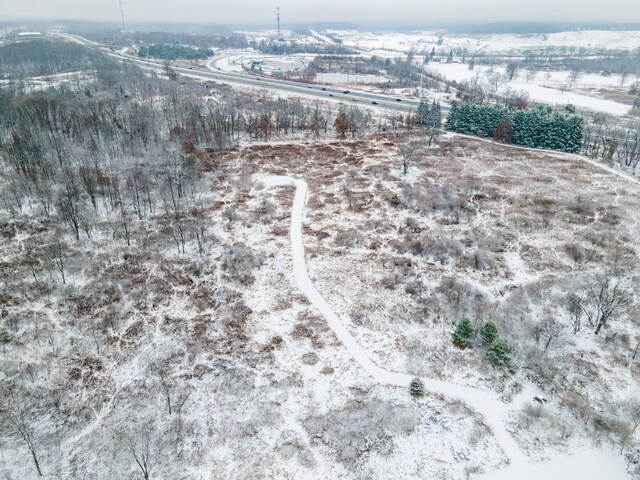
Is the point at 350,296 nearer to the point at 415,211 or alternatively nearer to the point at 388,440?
the point at 388,440

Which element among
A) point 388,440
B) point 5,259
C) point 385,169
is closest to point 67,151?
point 5,259

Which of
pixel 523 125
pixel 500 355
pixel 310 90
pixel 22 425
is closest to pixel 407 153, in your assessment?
pixel 523 125

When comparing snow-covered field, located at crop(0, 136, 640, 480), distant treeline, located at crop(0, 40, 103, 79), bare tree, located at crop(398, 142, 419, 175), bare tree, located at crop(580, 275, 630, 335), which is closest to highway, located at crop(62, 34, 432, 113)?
distant treeline, located at crop(0, 40, 103, 79)

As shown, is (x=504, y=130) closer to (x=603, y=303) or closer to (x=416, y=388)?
(x=603, y=303)

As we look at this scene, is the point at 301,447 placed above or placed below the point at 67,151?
below

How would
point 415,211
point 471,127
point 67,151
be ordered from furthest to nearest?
point 471,127 → point 67,151 → point 415,211

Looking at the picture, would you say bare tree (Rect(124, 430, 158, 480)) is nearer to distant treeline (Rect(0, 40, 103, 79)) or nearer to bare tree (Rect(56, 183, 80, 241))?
bare tree (Rect(56, 183, 80, 241))
